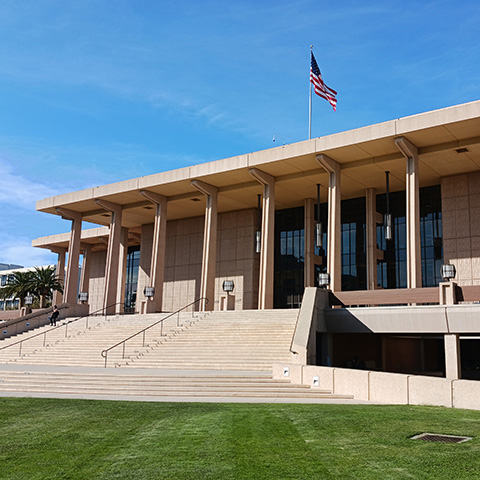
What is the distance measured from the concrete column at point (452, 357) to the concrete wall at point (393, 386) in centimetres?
680

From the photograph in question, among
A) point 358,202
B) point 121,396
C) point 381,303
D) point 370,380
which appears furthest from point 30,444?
point 358,202

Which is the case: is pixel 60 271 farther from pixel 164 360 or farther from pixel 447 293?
pixel 447 293

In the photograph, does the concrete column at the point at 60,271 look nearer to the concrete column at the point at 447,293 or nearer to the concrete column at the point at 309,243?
the concrete column at the point at 309,243

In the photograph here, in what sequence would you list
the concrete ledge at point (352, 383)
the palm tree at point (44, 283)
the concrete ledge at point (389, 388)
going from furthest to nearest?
the palm tree at point (44, 283) < the concrete ledge at point (352, 383) < the concrete ledge at point (389, 388)

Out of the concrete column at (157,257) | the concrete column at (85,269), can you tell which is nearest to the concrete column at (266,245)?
the concrete column at (157,257)

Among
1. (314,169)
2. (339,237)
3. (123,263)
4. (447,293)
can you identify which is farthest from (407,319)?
(123,263)

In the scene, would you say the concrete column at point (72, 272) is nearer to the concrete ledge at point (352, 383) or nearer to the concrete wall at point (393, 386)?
the concrete wall at point (393, 386)

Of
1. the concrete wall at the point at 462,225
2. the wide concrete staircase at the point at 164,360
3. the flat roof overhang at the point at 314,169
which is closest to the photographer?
the wide concrete staircase at the point at 164,360

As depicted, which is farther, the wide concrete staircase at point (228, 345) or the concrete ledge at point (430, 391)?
the wide concrete staircase at point (228, 345)

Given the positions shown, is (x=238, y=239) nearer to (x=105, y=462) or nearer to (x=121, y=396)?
(x=121, y=396)

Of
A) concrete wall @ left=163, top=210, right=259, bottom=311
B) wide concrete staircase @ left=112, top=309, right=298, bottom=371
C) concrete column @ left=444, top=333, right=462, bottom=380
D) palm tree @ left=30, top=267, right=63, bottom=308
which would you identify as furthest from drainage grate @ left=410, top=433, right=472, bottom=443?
palm tree @ left=30, top=267, right=63, bottom=308

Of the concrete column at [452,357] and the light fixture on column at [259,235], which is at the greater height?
the light fixture on column at [259,235]

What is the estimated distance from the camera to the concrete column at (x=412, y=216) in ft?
90.2

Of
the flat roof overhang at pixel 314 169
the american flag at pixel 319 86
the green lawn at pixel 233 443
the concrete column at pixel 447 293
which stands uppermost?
the american flag at pixel 319 86
